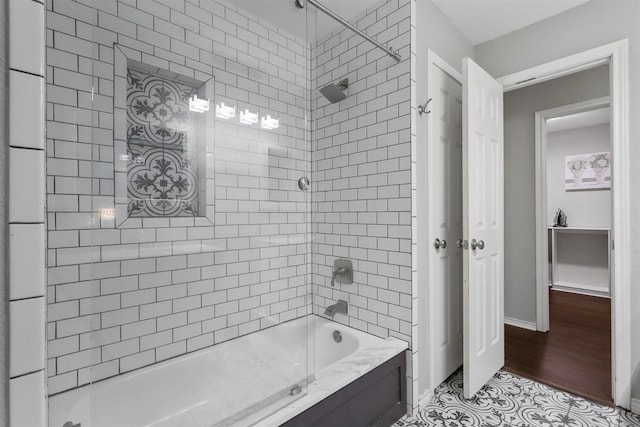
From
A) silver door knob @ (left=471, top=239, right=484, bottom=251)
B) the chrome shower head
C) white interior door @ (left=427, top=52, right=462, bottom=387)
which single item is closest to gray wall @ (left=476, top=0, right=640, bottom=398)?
white interior door @ (left=427, top=52, right=462, bottom=387)

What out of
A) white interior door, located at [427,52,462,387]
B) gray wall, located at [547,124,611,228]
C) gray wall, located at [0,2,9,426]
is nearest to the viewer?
gray wall, located at [0,2,9,426]

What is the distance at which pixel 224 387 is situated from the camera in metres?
1.53

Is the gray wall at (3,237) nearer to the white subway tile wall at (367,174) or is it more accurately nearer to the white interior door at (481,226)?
the white subway tile wall at (367,174)

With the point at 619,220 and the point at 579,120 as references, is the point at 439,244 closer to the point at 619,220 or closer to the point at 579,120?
the point at 619,220

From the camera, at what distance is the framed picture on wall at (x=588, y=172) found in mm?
4379

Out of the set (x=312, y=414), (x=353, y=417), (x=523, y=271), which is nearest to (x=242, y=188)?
(x=312, y=414)

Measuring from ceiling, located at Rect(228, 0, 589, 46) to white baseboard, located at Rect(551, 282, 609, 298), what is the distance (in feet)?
12.9

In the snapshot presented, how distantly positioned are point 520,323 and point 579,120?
3009 millimetres

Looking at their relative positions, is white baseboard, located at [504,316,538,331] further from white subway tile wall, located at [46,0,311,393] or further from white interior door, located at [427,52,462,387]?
white subway tile wall, located at [46,0,311,393]

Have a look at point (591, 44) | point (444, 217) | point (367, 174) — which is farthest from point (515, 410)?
point (591, 44)

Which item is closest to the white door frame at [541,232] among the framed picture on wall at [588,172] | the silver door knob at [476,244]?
the silver door knob at [476,244]

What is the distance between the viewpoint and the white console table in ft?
14.3

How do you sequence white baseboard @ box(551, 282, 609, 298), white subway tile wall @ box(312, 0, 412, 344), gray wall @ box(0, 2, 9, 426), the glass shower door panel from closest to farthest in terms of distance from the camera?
gray wall @ box(0, 2, 9, 426) → the glass shower door panel → white subway tile wall @ box(312, 0, 412, 344) → white baseboard @ box(551, 282, 609, 298)

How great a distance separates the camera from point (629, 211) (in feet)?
6.07
